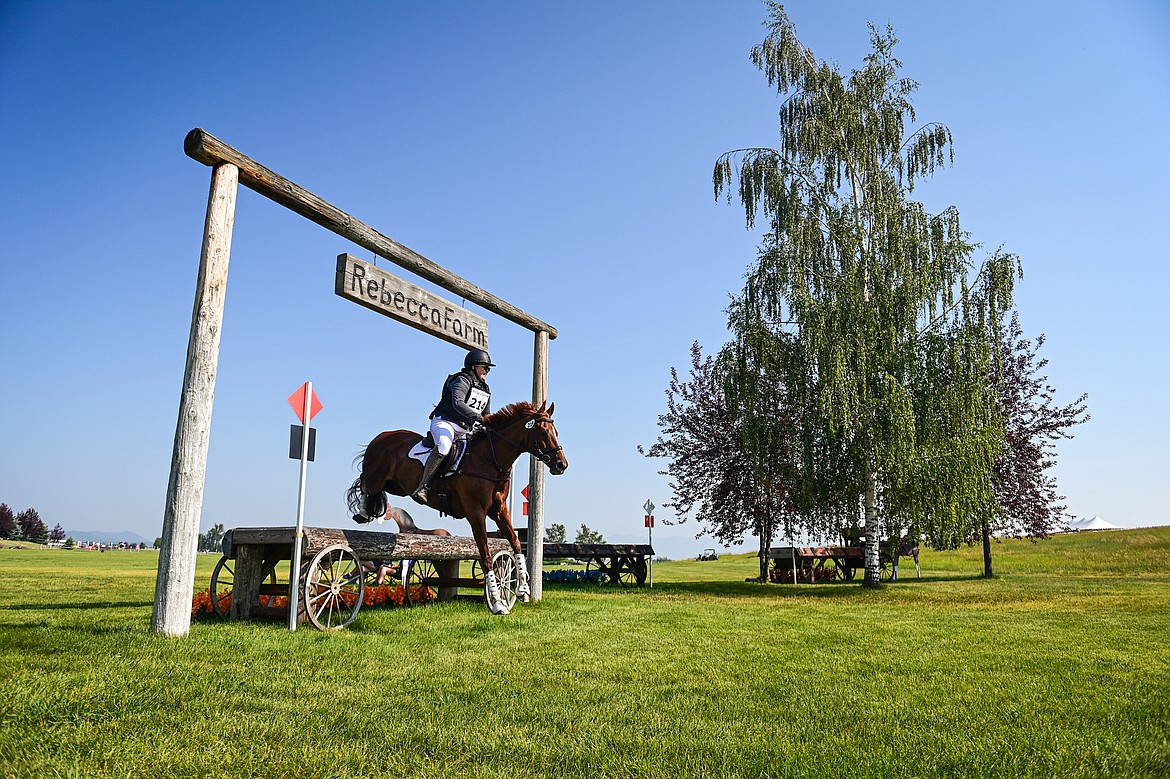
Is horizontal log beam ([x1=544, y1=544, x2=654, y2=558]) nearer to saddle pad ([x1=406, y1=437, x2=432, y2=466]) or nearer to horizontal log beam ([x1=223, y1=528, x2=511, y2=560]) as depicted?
horizontal log beam ([x1=223, y1=528, x2=511, y2=560])

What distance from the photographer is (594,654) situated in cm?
663

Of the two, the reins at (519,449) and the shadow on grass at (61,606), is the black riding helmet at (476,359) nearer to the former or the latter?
the reins at (519,449)

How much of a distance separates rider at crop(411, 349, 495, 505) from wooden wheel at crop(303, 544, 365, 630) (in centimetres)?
150

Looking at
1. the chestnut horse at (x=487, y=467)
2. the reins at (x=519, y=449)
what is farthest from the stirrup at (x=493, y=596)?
the reins at (x=519, y=449)

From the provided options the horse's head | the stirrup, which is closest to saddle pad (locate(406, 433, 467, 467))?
the horse's head

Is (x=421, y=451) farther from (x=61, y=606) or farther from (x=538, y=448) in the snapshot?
(x=61, y=606)

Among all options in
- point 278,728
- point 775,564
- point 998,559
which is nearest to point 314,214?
point 278,728

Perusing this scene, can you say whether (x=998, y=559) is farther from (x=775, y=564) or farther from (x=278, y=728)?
(x=278, y=728)

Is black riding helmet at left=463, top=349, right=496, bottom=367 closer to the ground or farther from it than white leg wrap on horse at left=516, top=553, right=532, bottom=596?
farther from it

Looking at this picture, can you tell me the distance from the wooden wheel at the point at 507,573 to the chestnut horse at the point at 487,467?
0.42m

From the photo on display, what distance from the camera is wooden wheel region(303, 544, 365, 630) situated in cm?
777

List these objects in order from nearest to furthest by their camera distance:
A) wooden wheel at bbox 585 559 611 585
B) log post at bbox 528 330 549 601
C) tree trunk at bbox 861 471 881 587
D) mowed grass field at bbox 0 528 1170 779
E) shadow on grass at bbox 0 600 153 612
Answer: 1. mowed grass field at bbox 0 528 1170 779
2. shadow on grass at bbox 0 600 153 612
3. log post at bbox 528 330 549 601
4. tree trunk at bbox 861 471 881 587
5. wooden wheel at bbox 585 559 611 585

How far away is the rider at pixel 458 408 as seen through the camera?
9578 mm

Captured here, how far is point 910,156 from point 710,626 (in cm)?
1698
